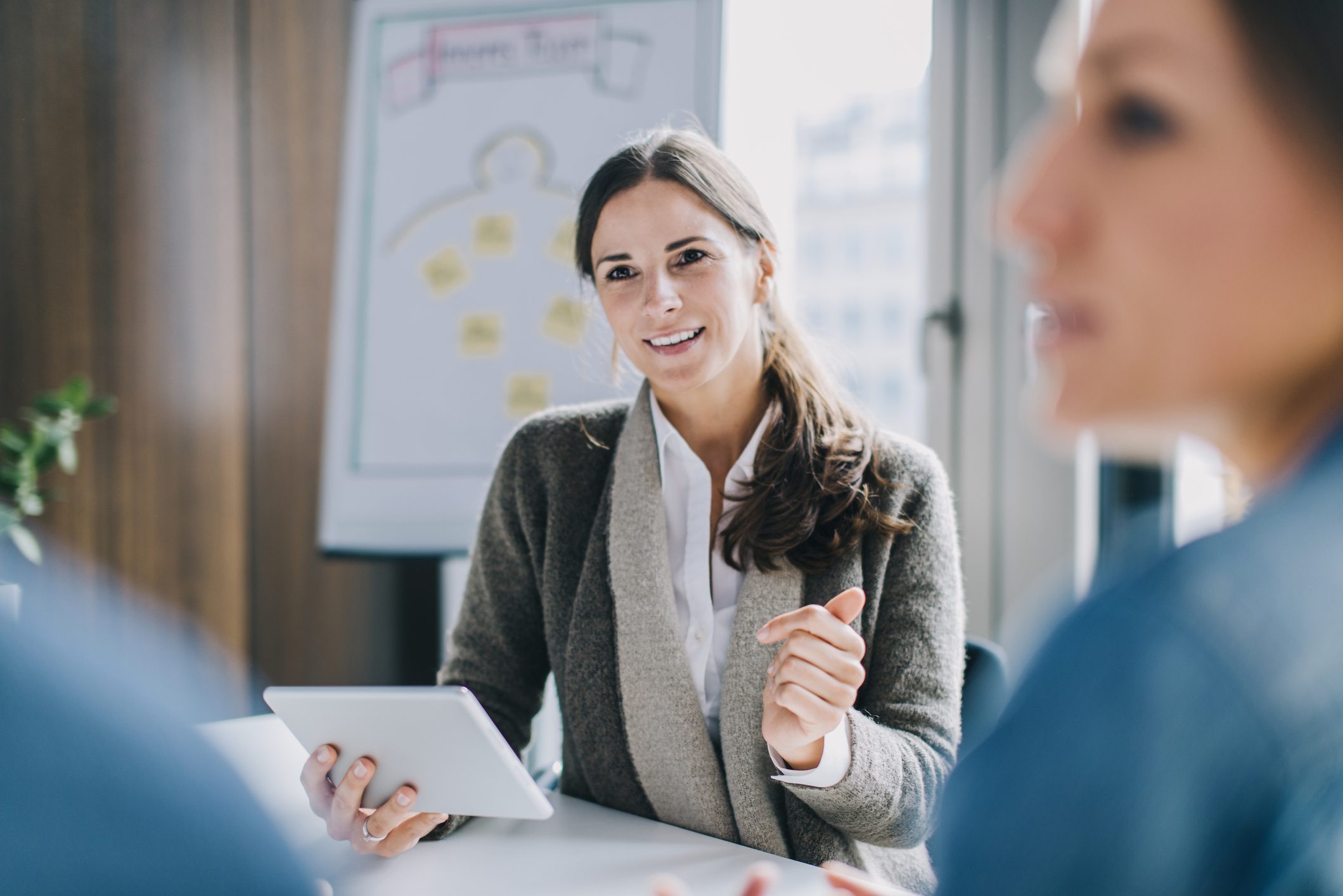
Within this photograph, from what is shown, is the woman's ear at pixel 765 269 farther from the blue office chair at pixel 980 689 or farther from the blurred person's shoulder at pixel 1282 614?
the blurred person's shoulder at pixel 1282 614

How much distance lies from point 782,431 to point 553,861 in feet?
2.17

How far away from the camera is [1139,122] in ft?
1.10

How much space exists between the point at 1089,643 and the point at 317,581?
269 centimetres

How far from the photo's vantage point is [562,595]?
1361 mm

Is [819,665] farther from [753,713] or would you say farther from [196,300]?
[196,300]

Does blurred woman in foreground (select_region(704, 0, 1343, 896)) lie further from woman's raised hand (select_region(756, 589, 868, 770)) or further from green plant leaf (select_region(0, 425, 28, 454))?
green plant leaf (select_region(0, 425, 28, 454))

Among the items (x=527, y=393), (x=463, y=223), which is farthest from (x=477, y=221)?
(x=527, y=393)

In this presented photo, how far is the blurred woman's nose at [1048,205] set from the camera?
35 centimetres

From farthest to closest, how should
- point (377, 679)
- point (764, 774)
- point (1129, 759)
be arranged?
point (377, 679), point (764, 774), point (1129, 759)

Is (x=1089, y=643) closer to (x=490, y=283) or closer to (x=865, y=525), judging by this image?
(x=865, y=525)

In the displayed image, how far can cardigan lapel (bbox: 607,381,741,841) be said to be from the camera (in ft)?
3.91

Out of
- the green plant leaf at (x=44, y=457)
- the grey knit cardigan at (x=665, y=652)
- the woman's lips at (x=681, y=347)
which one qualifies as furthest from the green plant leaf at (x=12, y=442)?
the woman's lips at (x=681, y=347)

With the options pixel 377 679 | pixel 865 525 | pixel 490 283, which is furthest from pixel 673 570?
pixel 377 679

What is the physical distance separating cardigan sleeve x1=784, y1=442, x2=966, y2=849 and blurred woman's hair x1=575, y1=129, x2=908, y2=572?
56 millimetres
